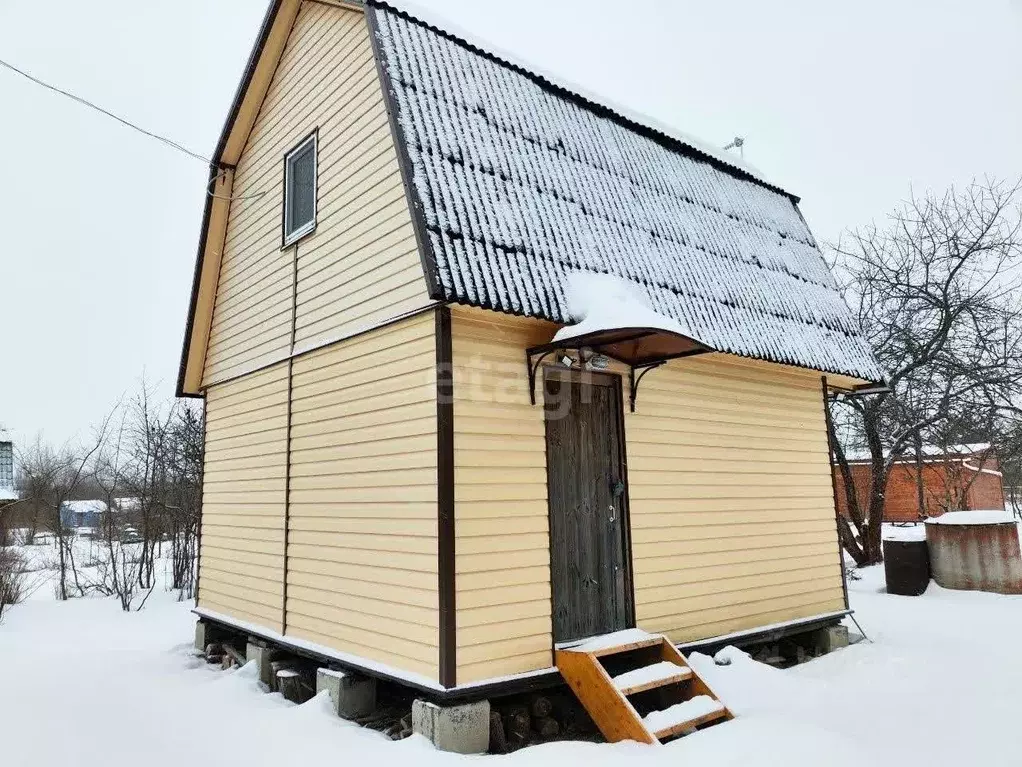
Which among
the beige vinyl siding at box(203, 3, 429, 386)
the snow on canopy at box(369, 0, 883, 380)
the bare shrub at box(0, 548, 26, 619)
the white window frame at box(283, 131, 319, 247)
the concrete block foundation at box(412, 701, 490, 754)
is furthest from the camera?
the bare shrub at box(0, 548, 26, 619)

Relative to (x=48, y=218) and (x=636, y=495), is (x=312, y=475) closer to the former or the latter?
(x=636, y=495)

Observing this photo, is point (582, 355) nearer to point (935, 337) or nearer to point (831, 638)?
point (831, 638)

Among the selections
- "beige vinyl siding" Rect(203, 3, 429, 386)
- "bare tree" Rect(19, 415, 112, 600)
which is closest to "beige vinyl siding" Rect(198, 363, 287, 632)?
"beige vinyl siding" Rect(203, 3, 429, 386)

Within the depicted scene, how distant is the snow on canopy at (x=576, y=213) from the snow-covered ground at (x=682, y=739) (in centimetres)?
304

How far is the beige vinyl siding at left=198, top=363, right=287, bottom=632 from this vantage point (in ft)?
23.5

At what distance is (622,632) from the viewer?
18.7 ft

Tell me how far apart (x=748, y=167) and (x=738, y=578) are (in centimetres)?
602

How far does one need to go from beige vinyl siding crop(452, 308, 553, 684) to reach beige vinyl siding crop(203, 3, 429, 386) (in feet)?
2.38

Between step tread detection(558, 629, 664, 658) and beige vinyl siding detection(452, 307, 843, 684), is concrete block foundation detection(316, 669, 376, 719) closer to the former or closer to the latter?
beige vinyl siding detection(452, 307, 843, 684)

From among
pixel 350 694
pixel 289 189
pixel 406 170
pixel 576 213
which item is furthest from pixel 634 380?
pixel 289 189

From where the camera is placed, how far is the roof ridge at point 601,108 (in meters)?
6.47

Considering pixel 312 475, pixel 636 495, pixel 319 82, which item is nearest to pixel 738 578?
pixel 636 495

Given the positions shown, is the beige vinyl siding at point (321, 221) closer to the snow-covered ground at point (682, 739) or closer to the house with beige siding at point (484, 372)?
the house with beige siding at point (484, 372)

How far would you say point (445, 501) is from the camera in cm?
487
